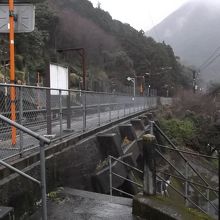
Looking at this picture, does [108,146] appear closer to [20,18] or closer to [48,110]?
[48,110]

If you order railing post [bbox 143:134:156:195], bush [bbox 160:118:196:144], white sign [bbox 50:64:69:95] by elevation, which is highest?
white sign [bbox 50:64:69:95]

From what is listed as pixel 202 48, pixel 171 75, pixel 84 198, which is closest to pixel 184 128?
pixel 84 198

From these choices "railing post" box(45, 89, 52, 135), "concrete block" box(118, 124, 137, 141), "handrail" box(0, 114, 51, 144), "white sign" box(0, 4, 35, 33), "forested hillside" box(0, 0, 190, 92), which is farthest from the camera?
"forested hillside" box(0, 0, 190, 92)

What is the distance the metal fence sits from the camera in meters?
6.52

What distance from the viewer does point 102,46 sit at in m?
94.3

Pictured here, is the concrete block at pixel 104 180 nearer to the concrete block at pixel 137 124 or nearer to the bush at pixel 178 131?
the concrete block at pixel 137 124

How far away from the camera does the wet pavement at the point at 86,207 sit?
6.11 m

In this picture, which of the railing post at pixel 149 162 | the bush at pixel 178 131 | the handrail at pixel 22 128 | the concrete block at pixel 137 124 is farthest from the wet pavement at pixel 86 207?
the bush at pixel 178 131

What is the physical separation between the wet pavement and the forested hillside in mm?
53416

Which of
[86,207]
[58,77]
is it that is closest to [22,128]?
[86,207]

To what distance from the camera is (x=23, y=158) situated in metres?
6.34

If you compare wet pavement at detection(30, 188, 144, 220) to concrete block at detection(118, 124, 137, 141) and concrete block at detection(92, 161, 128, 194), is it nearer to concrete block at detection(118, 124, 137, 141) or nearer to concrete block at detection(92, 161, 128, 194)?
concrete block at detection(92, 161, 128, 194)

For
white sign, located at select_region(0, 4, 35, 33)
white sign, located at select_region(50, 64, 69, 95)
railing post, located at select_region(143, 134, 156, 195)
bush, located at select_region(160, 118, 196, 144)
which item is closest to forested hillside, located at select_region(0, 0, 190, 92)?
bush, located at select_region(160, 118, 196, 144)

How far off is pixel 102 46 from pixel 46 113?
3448 inches
